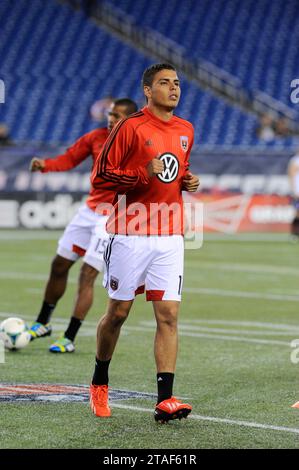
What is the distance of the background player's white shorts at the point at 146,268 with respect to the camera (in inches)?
253

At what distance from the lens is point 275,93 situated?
32.0 metres

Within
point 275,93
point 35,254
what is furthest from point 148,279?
point 275,93

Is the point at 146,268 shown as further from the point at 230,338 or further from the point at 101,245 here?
the point at 230,338

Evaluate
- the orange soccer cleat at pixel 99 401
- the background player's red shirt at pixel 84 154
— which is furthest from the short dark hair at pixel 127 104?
the orange soccer cleat at pixel 99 401

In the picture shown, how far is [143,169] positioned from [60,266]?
3.49 metres

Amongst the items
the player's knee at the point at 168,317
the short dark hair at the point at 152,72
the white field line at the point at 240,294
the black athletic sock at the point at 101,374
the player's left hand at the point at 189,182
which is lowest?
the white field line at the point at 240,294

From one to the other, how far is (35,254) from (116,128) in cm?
1368

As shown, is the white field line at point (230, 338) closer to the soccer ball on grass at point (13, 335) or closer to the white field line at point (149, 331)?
the white field line at point (149, 331)

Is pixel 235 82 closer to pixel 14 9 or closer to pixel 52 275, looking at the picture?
pixel 14 9

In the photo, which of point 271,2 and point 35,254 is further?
point 271,2

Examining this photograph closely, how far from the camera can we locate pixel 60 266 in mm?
9633

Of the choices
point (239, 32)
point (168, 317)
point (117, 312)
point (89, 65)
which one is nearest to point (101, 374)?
point (117, 312)

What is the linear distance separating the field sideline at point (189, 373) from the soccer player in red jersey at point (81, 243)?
0.21 m

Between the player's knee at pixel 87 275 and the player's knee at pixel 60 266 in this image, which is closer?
the player's knee at pixel 87 275
